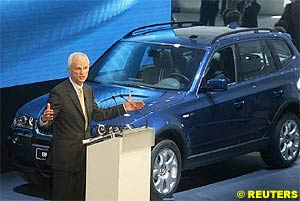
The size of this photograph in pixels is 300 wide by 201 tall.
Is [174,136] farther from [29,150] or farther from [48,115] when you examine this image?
[48,115]

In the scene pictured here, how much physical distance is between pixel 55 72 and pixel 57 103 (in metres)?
3.68

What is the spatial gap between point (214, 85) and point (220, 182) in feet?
4.53

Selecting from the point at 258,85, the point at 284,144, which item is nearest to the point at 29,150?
the point at 258,85

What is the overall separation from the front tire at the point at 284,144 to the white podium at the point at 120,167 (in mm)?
3977

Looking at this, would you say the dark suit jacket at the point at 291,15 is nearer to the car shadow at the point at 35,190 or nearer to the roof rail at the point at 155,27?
the roof rail at the point at 155,27

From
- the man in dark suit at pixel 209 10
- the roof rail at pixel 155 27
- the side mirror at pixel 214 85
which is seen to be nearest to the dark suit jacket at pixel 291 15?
the man in dark suit at pixel 209 10

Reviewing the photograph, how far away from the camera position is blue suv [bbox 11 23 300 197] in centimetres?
760

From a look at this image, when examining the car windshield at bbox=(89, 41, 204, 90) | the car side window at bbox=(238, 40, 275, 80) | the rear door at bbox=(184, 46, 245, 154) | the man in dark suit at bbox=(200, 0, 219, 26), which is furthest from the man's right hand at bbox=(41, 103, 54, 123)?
the man in dark suit at bbox=(200, 0, 219, 26)

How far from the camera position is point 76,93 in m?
5.96

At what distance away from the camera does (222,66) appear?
27.7 feet

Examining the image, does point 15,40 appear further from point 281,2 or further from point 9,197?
point 281,2

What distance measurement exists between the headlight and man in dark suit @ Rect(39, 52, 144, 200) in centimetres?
171

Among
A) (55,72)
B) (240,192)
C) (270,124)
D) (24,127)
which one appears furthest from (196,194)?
(55,72)

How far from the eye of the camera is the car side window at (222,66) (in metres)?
8.28
